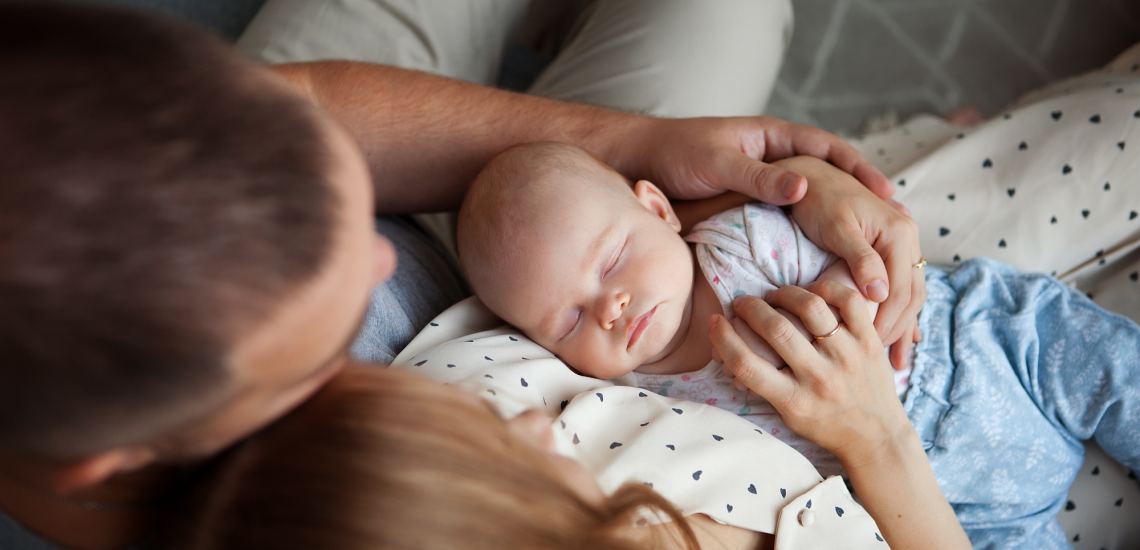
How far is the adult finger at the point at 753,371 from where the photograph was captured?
102 cm

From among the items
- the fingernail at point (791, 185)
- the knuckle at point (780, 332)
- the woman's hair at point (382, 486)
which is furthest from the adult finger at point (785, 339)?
the woman's hair at point (382, 486)

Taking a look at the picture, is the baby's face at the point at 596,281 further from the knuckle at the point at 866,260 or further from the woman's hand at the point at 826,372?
the knuckle at the point at 866,260

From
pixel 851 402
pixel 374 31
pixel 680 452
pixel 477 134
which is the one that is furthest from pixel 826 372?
pixel 374 31

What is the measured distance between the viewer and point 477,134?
142cm

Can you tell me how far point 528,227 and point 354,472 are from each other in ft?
2.26

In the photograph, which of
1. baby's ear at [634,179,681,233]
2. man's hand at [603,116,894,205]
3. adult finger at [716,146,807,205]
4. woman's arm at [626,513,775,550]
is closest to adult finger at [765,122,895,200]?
man's hand at [603,116,894,205]

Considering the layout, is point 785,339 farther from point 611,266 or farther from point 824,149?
point 824,149

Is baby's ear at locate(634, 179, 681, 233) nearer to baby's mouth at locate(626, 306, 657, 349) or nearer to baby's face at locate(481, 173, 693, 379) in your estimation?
baby's face at locate(481, 173, 693, 379)

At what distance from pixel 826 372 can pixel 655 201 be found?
490 mm

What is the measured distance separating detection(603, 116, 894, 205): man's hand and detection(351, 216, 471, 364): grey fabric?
0.47 meters

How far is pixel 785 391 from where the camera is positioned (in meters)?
1.03

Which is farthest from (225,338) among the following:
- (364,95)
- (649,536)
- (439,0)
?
(439,0)

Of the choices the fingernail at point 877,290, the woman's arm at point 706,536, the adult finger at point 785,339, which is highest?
the fingernail at point 877,290

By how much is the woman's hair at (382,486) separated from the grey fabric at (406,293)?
472mm
